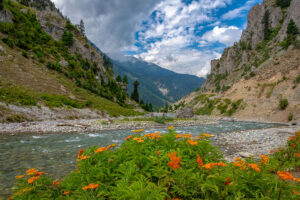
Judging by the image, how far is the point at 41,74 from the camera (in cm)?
3641

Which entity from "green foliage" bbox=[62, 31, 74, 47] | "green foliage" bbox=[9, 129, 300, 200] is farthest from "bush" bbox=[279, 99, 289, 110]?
"green foliage" bbox=[62, 31, 74, 47]

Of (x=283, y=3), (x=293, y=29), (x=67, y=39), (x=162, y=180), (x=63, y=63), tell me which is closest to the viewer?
(x=162, y=180)

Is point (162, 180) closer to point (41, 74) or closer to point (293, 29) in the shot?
point (41, 74)

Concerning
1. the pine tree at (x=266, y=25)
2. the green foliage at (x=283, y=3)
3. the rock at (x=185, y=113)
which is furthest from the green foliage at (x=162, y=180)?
the green foliage at (x=283, y=3)

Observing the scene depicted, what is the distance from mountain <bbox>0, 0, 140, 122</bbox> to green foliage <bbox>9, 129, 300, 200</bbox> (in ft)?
77.2

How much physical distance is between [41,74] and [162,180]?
4331 cm

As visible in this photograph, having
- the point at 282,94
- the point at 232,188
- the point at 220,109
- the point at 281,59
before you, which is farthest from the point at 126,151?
the point at 281,59

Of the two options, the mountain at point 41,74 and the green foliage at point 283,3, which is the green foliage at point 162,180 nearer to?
the mountain at point 41,74

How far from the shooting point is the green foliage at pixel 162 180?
2369mm

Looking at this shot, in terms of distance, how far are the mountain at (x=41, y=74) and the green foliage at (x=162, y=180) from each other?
23.5 meters

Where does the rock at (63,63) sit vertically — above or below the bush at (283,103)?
above

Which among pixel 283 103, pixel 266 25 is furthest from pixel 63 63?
pixel 266 25

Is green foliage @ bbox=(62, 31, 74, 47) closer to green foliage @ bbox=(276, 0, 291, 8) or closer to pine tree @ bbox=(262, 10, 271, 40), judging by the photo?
pine tree @ bbox=(262, 10, 271, 40)

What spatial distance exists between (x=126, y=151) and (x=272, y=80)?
182 feet
